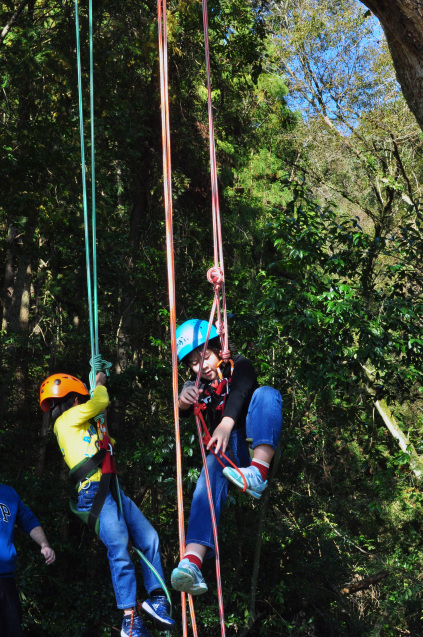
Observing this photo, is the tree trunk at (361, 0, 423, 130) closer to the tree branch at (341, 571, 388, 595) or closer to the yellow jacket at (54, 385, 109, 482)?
the yellow jacket at (54, 385, 109, 482)

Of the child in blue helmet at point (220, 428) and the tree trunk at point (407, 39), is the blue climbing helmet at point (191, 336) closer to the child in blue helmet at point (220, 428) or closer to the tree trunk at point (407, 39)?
the child in blue helmet at point (220, 428)

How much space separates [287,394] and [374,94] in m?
7.17

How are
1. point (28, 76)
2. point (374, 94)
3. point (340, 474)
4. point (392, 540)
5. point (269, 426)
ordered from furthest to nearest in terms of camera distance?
point (374, 94) < point (340, 474) < point (392, 540) < point (28, 76) < point (269, 426)

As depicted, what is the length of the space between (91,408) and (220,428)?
0.81m

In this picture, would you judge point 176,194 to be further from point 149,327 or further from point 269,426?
point 269,426

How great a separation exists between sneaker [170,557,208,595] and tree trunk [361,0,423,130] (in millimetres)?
1764

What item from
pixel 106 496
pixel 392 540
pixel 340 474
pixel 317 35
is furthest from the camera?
pixel 317 35

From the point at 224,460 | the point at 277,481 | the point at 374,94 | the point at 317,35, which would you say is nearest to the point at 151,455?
the point at 277,481

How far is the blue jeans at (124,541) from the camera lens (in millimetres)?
3189

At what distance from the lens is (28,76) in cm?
717

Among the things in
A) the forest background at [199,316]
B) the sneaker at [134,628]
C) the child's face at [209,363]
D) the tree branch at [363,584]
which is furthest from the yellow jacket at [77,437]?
the tree branch at [363,584]

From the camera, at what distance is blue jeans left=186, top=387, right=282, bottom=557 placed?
8.95 ft

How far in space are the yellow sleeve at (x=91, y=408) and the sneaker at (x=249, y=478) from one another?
33.7 inches

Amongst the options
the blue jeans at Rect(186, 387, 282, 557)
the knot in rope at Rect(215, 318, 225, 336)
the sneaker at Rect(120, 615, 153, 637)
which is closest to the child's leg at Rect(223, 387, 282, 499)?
the blue jeans at Rect(186, 387, 282, 557)
